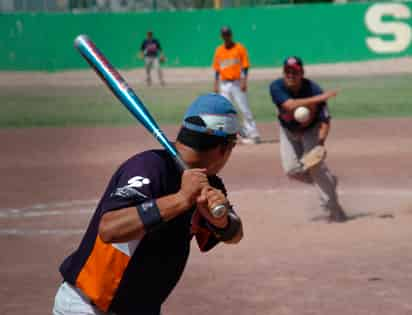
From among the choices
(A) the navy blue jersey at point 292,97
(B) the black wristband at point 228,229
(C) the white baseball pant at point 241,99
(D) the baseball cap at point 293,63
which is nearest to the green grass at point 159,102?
(C) the white baseball pant at point 241,99

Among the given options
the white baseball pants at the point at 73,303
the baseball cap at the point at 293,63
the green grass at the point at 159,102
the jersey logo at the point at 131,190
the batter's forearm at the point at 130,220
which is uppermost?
the jersey logo at the point at 131,190

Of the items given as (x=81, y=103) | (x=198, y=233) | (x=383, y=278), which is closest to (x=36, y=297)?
(x=383, y=278)

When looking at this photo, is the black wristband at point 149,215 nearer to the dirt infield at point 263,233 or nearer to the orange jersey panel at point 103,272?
the orange jersey panel at point 103,272

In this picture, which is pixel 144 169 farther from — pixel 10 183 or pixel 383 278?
pixel 10 183

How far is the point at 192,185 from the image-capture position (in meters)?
3.85

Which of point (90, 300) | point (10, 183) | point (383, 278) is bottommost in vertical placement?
point (10, 183)

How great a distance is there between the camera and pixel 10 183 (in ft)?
47.5

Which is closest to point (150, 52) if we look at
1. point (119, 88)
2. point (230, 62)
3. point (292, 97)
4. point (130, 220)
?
point (230, 62)

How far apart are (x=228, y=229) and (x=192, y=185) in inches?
17.9

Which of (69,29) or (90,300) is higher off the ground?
(90,300)

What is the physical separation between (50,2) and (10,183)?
30.1 m

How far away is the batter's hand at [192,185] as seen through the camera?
3.84 m

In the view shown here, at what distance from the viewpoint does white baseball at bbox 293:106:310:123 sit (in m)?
11.0

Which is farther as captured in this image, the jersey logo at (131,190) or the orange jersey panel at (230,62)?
the orange jersey panel at (230,62)
